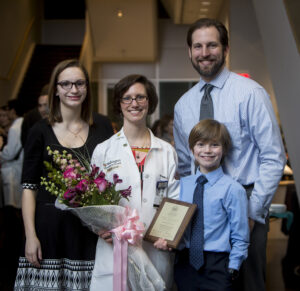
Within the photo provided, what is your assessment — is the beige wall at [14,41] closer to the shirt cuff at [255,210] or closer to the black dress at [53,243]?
the black dress at [53,243]

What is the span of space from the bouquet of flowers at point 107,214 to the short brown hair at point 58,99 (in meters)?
0.41

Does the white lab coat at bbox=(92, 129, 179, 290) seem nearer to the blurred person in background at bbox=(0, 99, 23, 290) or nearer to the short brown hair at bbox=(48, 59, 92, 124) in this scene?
the short brown hair at bbox=(48, 59, 92, 124)

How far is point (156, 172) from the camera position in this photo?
2.60 meters

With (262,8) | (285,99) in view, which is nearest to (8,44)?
(262,8)

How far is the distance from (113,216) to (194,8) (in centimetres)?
856

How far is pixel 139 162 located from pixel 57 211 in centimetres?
53

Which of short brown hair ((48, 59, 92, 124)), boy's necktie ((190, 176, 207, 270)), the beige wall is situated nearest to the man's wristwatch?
boy's necktie ((190, 176, 207, 270))

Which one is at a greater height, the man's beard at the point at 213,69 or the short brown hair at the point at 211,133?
the man's beard at the point at 213,69

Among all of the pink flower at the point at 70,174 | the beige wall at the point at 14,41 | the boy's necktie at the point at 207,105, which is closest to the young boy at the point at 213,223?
the boy's necktie at the point at 207,105

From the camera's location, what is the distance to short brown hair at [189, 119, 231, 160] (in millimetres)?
2418

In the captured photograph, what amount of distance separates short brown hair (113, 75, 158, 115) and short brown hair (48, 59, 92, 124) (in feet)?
0.60

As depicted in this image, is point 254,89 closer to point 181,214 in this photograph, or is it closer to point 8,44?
point 181,214

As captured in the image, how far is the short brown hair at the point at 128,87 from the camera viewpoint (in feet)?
8.70

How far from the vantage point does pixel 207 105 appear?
103 inches
